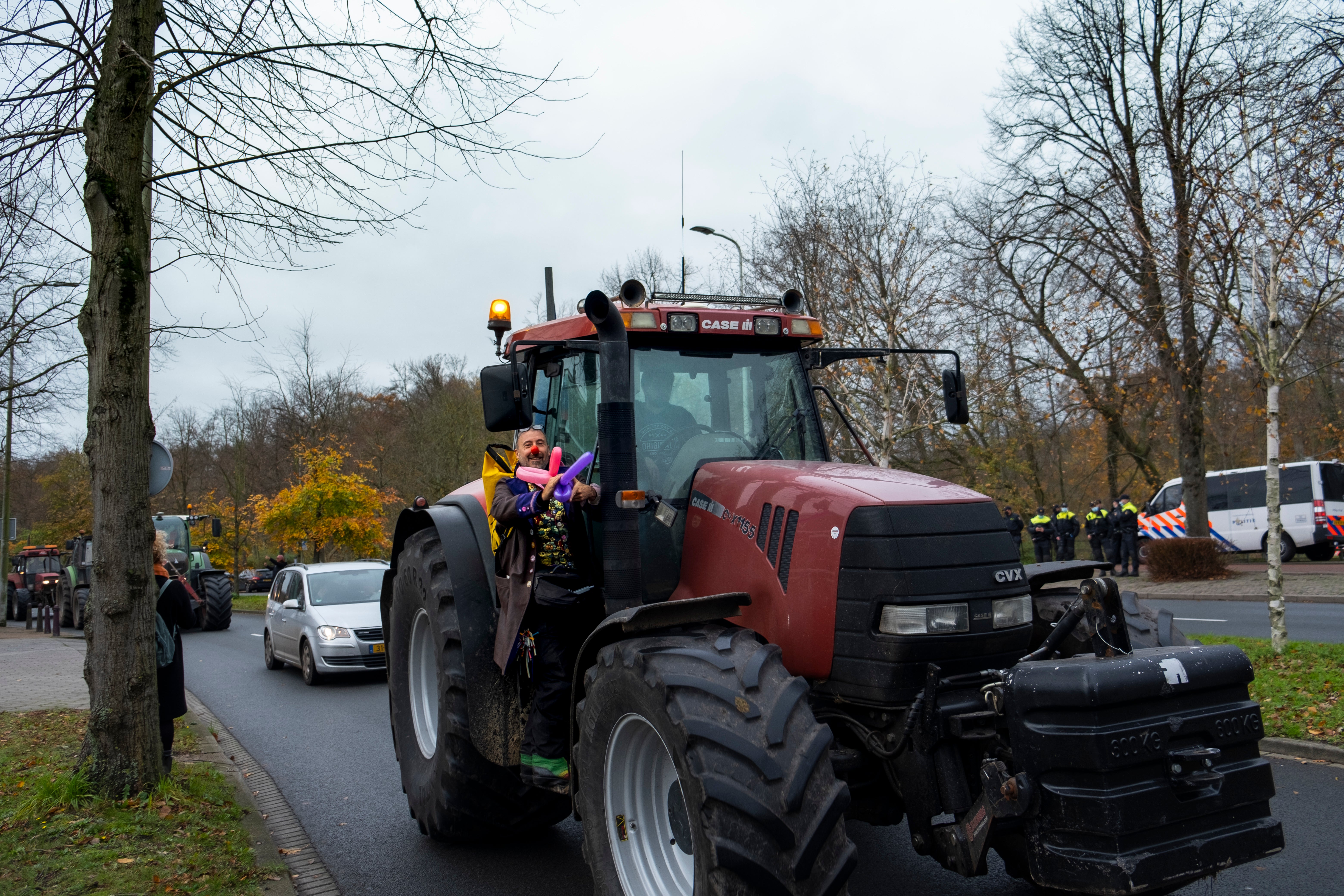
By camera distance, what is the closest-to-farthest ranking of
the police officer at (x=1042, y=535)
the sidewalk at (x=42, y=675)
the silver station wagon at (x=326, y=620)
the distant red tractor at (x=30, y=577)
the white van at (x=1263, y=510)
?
the sidewalk at (x=42, y=675) < the silver station wagon at (x=326, y=620) < the white van at (x=1263, y=510) < the police officer at (x=1042, y=535) < the distant red tractor at (x=30, y=577)

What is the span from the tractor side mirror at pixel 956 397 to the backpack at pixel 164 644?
5.32m

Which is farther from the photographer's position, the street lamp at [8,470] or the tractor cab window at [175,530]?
the tractor cab window at [175,530]

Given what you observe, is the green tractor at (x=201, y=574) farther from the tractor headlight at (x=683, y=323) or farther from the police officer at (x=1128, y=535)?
the police officer at (x=1128, y=535)

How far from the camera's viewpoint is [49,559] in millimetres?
33656

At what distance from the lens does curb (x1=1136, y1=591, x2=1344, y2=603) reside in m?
17.6

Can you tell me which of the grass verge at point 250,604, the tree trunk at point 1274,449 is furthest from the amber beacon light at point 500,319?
the grass verge at point 250,604

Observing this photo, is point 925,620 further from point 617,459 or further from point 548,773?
point 548,773

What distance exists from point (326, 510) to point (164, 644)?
2500 centimetres

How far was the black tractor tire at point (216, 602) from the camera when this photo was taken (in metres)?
23.0

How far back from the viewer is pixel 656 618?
3754 millimetres

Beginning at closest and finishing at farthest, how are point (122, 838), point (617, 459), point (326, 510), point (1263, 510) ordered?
point (617, 459) < point (122, 838) < point (1263, 510) < point (326, 510)

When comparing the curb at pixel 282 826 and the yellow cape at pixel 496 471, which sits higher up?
the yellow cape at pixel 496 471

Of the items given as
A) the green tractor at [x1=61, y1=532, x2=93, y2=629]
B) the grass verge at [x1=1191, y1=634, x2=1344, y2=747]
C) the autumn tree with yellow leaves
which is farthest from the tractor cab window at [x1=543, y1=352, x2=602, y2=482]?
the autumn tree with yellow leaves

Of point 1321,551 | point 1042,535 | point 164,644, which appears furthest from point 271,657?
point 1321,551
